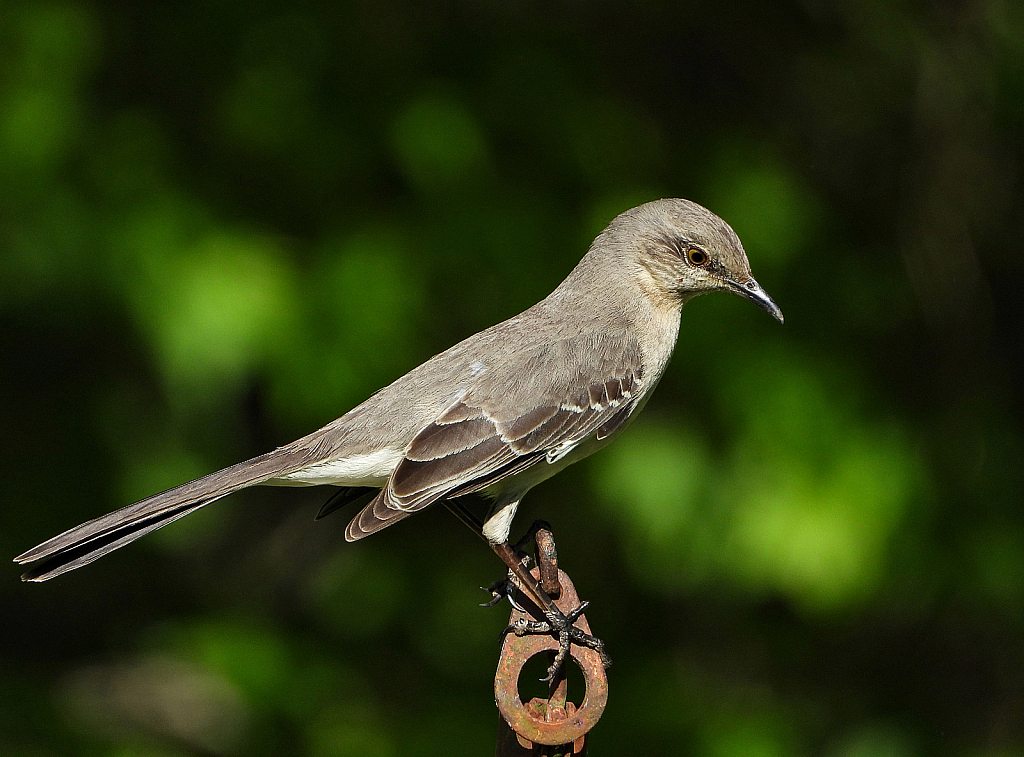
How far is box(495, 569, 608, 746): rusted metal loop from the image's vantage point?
2471mm

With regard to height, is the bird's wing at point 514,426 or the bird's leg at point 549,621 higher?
the bird's wing at point 514,426

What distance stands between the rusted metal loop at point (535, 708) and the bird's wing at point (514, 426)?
1.98ft

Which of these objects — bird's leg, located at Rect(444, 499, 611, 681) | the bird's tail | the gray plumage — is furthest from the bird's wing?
the bird's tail

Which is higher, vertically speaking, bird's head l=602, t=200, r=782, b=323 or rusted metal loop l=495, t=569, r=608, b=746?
Answer: bird's head l=602, t=200, r=782, b=323

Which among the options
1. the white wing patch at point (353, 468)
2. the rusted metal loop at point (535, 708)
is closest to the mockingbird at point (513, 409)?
the white wing patch at point (353, 468)

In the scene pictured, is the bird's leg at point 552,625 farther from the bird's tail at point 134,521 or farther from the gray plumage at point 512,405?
the bird's tail at point 134,521

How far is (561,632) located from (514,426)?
700 millimetres

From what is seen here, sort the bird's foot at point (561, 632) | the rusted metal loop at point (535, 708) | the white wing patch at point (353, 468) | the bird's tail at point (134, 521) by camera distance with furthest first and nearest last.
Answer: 1. the white wing patch at point (353, 468)
2. the bird's tail at point (134, 521)
3. the bird's foot at point (561, 632)
4. the rusted metal loop at point (535, 708)

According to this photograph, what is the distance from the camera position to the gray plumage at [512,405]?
10.1 ft

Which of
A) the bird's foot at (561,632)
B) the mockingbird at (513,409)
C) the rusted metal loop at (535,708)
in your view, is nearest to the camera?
the rusted metal loop at (535,708)

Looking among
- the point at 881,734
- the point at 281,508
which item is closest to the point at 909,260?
the point at 881,734

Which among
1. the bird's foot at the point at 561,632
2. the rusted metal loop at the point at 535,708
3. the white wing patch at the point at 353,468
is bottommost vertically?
the rusted metal loop at the point at 535,708

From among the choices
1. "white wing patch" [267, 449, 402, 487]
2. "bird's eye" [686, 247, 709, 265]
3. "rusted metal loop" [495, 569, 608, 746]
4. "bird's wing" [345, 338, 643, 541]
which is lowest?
"rusted metal loop" [495, 569, 608, 746]

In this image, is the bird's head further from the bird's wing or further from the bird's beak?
the bird's wing
